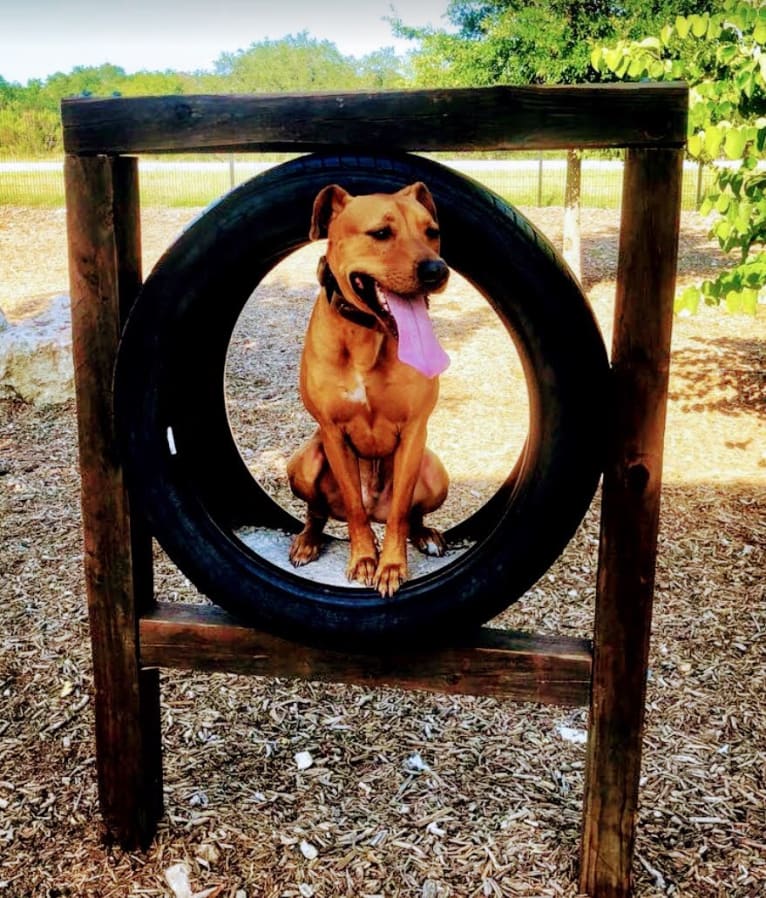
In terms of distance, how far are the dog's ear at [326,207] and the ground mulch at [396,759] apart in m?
1.76

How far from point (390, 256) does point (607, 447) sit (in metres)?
0.74

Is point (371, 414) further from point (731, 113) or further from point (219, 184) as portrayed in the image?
point (219, 184)

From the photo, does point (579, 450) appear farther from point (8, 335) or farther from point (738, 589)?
point (8, 335)

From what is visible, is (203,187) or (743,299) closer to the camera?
(743,299)

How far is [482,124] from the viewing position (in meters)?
2.19

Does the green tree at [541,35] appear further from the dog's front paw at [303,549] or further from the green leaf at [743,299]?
the dog's front paw at [303,549]

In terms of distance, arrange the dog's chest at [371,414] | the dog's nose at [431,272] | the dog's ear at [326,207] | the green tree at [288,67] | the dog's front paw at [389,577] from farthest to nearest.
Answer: the green tree at [288,67] < the dog's front paw at [389,577] < the dog's chest at [371,414] < the dog's ear at [326,207] < the dog's nose at [431,272]

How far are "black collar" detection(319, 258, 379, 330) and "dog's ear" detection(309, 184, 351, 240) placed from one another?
0.08m

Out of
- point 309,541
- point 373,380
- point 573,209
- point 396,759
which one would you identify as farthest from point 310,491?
point 573,209

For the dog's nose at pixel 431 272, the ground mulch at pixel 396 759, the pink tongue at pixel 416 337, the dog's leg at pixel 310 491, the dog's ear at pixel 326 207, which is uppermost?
the dog's ear at pixel 326 207

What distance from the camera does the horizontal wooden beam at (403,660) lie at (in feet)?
8.11

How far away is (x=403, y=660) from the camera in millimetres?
2518

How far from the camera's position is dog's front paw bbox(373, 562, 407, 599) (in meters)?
2.31

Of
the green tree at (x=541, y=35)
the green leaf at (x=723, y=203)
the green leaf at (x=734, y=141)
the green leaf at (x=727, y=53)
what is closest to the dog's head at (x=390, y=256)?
the green leaf at (x=734, y=141)
